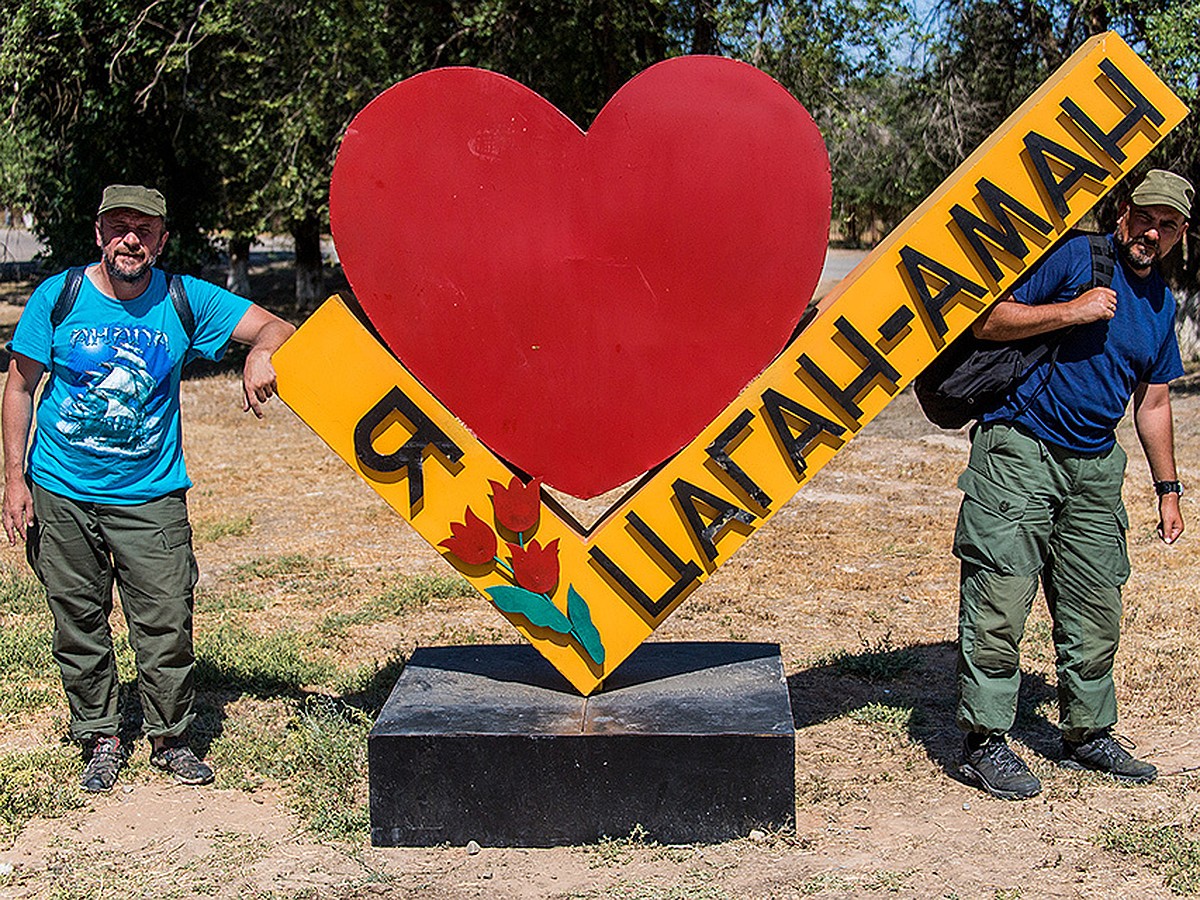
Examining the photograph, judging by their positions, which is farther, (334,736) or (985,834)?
(334,736)

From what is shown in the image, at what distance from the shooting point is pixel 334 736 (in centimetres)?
466

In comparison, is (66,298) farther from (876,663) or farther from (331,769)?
(876,663)

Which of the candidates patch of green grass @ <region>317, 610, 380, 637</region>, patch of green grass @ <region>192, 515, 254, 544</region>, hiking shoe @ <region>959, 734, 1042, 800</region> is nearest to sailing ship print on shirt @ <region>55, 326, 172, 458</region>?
patch of green grass @ <region>317, 610, 380, 637</region>

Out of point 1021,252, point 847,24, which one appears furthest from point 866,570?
point 847,24

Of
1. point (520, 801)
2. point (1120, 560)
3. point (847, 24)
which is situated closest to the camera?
point (520, 801)

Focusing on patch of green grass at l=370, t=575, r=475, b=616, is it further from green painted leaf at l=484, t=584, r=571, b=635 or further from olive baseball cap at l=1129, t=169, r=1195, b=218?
olive baseball cap at l=1129, t=169, r=1195, b=218

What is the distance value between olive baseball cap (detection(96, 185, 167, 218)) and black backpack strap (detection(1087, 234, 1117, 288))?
114 inches

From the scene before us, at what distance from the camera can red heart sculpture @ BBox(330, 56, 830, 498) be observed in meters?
3.91

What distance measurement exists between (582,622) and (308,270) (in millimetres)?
19612

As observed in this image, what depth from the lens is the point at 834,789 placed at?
14.3 ft

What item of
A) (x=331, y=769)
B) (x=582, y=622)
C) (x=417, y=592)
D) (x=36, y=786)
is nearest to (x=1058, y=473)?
(x=582, y=622)

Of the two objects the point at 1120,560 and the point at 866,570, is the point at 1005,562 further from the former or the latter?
the point at 866,570

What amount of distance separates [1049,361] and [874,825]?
153cm

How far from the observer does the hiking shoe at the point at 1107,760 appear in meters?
4.34
